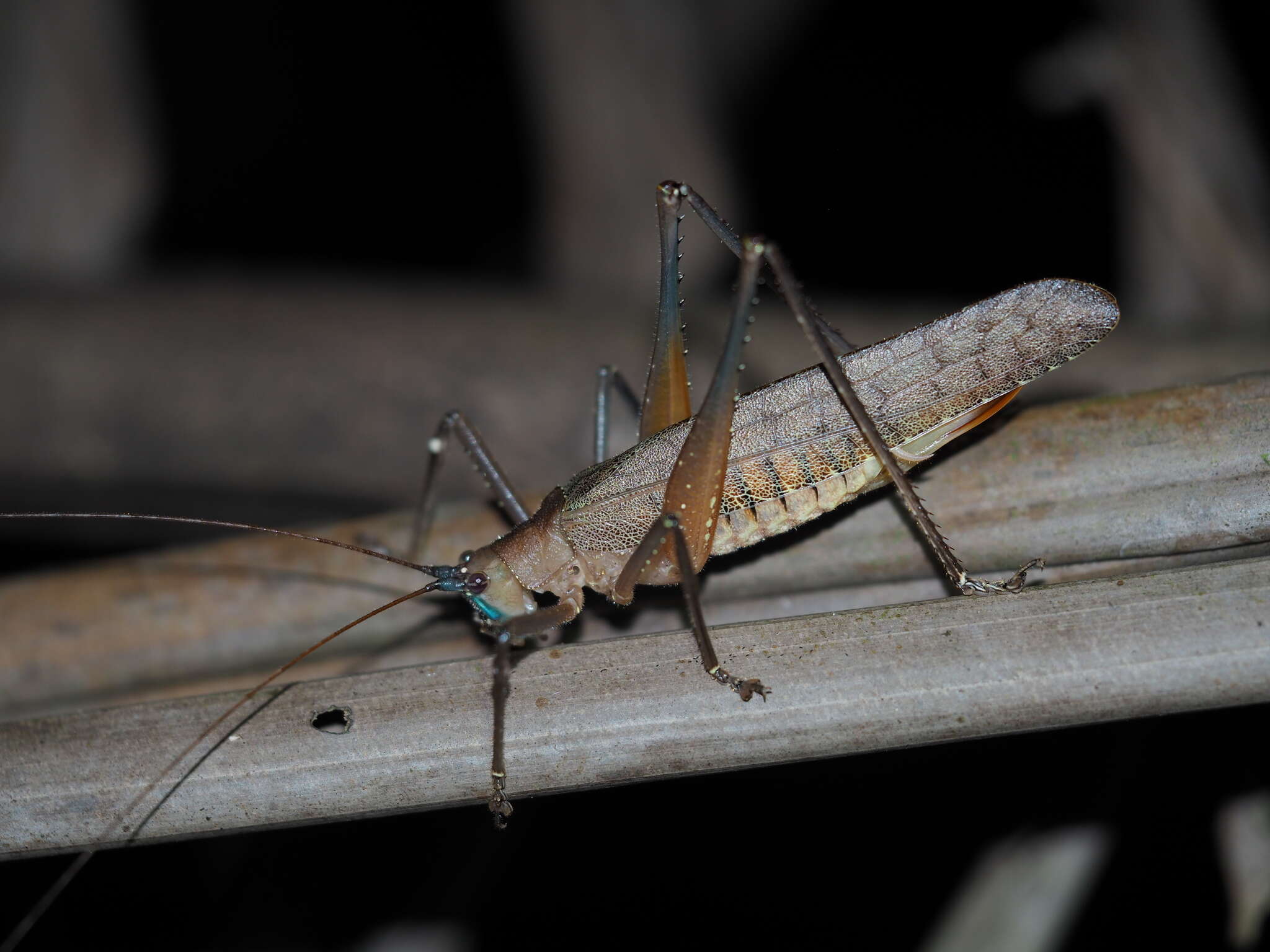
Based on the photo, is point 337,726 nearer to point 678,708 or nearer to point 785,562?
point 678,708

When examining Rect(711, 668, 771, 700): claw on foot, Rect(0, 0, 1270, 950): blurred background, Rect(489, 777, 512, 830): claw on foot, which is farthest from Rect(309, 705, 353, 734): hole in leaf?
Rect(0, 0, 1270, 950): blurred background

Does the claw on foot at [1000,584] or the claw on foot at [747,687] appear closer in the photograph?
the claw on foot at [747,687]

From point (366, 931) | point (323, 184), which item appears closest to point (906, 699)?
point (366, 931)

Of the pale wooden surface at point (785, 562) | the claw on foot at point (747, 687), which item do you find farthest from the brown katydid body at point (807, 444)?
the claw on foot at point (747, 687)

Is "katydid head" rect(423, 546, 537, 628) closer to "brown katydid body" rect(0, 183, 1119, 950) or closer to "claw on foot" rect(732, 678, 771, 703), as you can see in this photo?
"brown katydid body" rect(0, 183, 1119, 950)

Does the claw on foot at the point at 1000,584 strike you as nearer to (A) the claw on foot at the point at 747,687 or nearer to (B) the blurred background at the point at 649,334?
(A) the claw on foot at the point at 747,687

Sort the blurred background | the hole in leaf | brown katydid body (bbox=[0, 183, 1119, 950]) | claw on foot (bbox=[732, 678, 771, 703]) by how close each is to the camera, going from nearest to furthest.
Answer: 1. claw on foot (bbox=[732, 678, 771, 703])
2. the hole in leaf
3. brown katydid body (bbox=[0, 183, 1119, 950])
4. the blurred background

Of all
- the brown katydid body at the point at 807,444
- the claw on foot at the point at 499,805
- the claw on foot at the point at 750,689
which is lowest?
the claw on foot at the point at 499,805

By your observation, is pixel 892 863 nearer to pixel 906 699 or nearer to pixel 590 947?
pixel 590 947
